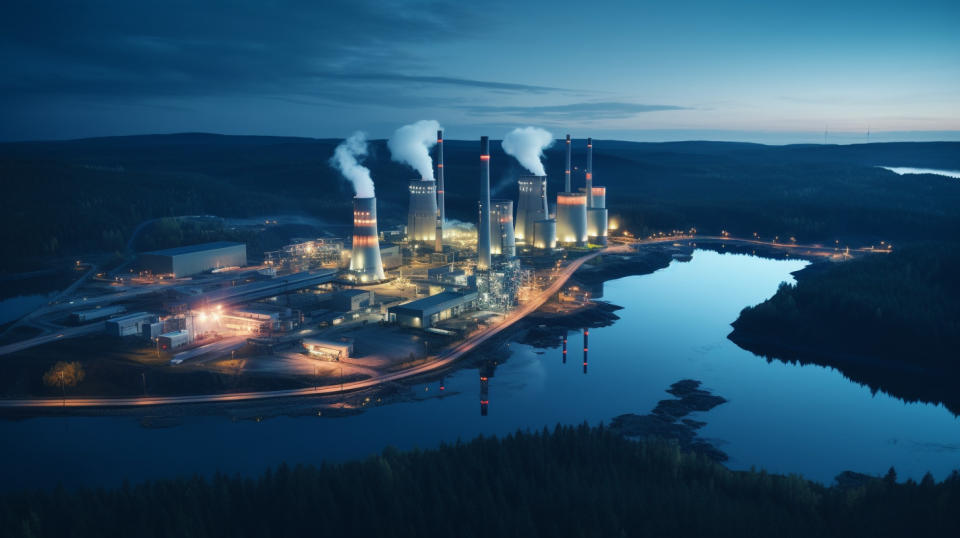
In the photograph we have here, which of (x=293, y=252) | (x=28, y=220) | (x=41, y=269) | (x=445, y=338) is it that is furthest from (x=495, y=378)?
(x=28, y=220)

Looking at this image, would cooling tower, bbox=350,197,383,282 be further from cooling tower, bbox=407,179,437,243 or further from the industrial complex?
cooling tower, bbox=407,179,437,243

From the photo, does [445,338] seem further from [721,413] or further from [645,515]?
[645,515]

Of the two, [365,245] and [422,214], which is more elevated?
[422,214]

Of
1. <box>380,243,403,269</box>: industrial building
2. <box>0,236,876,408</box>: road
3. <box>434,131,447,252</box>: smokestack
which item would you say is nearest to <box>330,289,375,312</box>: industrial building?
<box>0,236,876,408</box>: road

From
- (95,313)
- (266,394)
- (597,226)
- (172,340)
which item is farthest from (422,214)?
(266,394)

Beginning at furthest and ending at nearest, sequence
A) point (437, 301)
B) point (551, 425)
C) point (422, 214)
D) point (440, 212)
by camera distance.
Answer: point (440, 212) → point (422, 214) → point (437, 301) → point (551, 425)

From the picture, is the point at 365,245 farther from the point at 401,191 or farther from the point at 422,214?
the point at 401,191

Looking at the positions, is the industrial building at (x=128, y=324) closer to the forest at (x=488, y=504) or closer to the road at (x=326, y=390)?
the road at (x=326, y=390)
